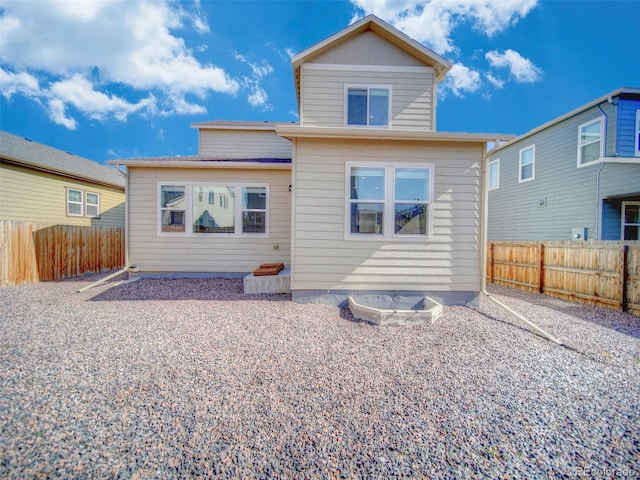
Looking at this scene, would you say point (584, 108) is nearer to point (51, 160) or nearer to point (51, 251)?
point (51, 251)

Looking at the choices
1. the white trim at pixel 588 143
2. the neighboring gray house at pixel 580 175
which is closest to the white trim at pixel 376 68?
the neighboring gray house at pixel 580 175

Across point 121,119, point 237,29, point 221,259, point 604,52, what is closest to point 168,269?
point 221,259

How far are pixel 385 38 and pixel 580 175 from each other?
8.82 metres

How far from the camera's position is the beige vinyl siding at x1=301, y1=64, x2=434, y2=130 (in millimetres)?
7578

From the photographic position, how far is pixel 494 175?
14.4m

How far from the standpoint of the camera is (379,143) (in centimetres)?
576

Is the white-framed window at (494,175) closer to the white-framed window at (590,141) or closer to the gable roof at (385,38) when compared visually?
the white-framed window at (590,141)

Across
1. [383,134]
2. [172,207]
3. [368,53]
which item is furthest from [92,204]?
[383,134]

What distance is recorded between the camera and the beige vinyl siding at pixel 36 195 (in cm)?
1022

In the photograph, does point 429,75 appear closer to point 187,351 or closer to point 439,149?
point 439,149

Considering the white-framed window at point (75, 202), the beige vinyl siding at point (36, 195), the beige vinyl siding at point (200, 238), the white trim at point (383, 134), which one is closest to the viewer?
the white trim at point (383, 134)

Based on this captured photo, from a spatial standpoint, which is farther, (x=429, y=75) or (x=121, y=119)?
(x=121, y=119)

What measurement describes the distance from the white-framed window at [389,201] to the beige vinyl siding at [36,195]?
42.8 feet

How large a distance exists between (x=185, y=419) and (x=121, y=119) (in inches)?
1973
